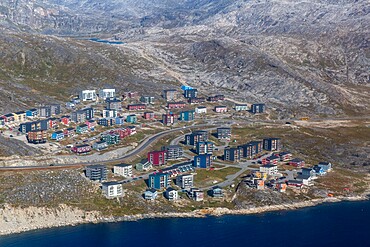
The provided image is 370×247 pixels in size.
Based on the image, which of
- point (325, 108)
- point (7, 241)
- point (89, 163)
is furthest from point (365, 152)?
point (7, 241)

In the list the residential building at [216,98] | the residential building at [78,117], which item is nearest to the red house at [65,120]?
the residential building at [78,117]

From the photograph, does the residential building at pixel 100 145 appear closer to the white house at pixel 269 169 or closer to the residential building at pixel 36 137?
the residential building at pixel 36 137

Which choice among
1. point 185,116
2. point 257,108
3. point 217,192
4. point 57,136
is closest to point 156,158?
point 217,192

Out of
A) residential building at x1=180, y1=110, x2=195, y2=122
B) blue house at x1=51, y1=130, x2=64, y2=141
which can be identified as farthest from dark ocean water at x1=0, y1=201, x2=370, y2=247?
residential building at x1=180, y1=110, x2=195, y2=122

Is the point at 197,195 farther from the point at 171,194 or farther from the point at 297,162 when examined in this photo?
the point at 297,162

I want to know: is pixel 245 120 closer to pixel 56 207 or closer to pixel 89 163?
pixel 89 163

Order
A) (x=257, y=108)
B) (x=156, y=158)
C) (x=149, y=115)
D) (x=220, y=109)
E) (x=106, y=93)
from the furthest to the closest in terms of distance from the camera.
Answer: (x=106, y=93), (x=257, y=108), (x=220, y=109), (x=149, y=115), (x=156, y=158)

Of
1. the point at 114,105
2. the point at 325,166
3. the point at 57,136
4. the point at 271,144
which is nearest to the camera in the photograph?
the point at 325,166
